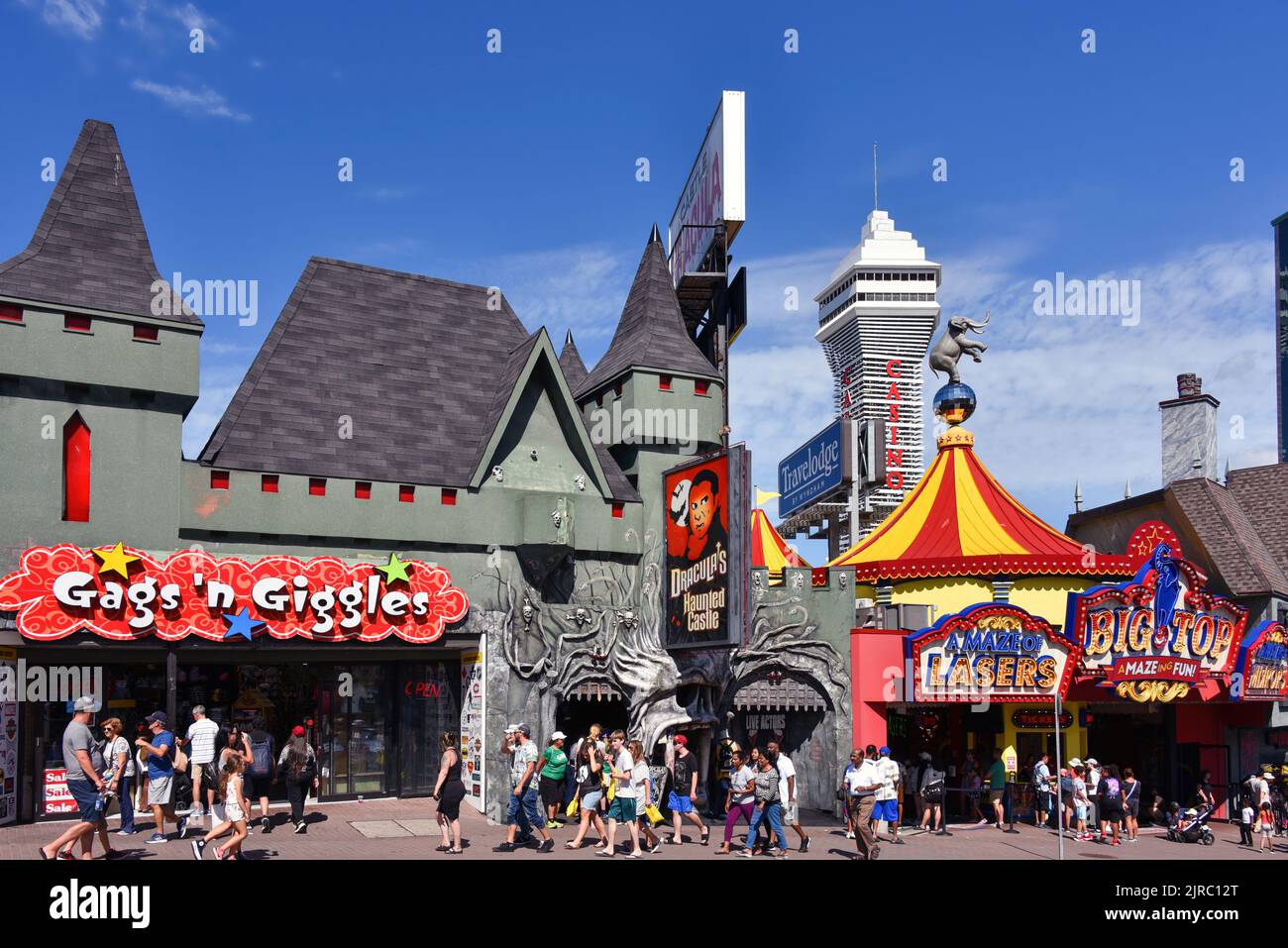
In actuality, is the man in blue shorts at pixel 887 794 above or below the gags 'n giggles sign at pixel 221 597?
below

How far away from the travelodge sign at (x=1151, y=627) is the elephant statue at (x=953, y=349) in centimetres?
1211

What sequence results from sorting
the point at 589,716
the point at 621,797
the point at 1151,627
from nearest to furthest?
the point at 621,797
the point at 589,716
the point at 1151,627

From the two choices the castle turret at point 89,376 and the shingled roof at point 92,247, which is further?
the shingled roof at point 92,247

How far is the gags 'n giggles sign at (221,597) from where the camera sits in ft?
64.4

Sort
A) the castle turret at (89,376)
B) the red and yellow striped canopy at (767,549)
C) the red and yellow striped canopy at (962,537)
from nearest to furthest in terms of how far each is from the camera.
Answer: the castle turret at (89,376), the red and yellow striped canopy at (962,537), the red and yellow striped canopy at (767,549)

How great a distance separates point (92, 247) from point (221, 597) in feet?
22.0

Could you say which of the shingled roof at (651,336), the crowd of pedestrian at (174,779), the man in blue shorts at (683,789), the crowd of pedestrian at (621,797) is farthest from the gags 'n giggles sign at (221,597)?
the shingled roof at (651,336)

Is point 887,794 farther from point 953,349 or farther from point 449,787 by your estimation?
point 953,349

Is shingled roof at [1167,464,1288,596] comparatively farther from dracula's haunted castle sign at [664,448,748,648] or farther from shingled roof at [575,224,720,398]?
dracula's haunted castle sign at [664,448,748,648]

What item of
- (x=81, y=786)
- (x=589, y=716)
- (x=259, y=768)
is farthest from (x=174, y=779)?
(x=589, y=716)

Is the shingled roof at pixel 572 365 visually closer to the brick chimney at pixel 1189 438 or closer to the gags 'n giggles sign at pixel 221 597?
the gags 'n giggles sign at pixel 221 597

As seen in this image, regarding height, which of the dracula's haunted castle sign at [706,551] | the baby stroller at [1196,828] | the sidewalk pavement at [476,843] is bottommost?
the baby stroller at [1196,828]

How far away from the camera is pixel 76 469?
20797 millimetres
